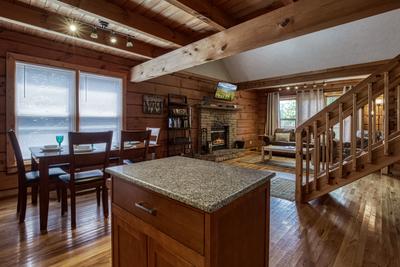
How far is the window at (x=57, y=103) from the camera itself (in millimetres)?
→ 3240

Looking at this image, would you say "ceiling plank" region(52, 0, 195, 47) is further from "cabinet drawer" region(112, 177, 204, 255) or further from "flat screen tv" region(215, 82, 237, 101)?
"flat screen tv" region(215, 82, 237, 101)

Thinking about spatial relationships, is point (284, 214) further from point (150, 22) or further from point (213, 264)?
point (150, 22)

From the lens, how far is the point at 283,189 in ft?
11.8

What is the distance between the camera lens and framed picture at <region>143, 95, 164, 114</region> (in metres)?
4.75

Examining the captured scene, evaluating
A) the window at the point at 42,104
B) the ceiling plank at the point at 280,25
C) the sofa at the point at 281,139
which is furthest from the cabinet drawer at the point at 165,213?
the sofa at the point at 281,139

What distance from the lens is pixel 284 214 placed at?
→ 2.65m

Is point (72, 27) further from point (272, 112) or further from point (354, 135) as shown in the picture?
point (272, 112)

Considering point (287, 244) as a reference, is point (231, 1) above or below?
above

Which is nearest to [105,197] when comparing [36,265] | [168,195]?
[36,265]

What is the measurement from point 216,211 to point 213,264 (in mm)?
197

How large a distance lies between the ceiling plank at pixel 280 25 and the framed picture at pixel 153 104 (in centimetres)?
→ 156

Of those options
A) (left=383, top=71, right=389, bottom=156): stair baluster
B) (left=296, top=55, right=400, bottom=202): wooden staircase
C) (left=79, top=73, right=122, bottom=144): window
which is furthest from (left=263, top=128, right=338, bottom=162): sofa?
(left=79, top=73, right=122, bottom=144): window

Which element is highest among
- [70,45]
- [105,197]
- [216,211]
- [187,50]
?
[70,45]

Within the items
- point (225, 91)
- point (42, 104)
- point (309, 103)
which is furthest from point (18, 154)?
point (309, 103)
